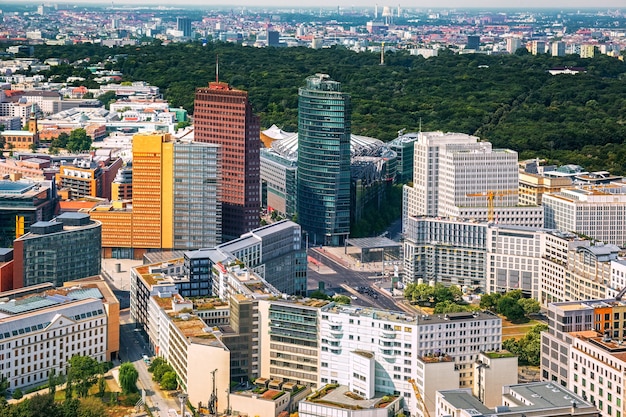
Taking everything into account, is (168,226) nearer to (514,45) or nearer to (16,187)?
(16,187)

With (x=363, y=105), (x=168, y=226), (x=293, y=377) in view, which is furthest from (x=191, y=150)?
(x=363, y=105)

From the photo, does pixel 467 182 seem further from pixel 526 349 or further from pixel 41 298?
pixel 41 298

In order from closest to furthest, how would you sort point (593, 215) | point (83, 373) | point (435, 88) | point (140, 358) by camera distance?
point (83, 373) → point (140, 358) → point (593, 215) → point (435, 88)

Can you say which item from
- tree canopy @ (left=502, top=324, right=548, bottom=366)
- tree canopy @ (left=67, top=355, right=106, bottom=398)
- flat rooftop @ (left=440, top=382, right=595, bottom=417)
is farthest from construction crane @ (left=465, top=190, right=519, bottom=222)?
tree canopy @ (left=67, top=355, right=106, bottom=398)

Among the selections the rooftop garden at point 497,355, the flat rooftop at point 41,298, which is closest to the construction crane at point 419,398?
the rooftop garden at point 497,355

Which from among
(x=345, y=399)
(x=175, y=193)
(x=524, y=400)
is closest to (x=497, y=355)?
(x=524, y=400)

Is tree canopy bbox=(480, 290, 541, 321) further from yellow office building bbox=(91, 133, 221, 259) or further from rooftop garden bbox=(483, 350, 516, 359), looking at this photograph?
yellow office building bbox=(91, 133, 221, 259)
